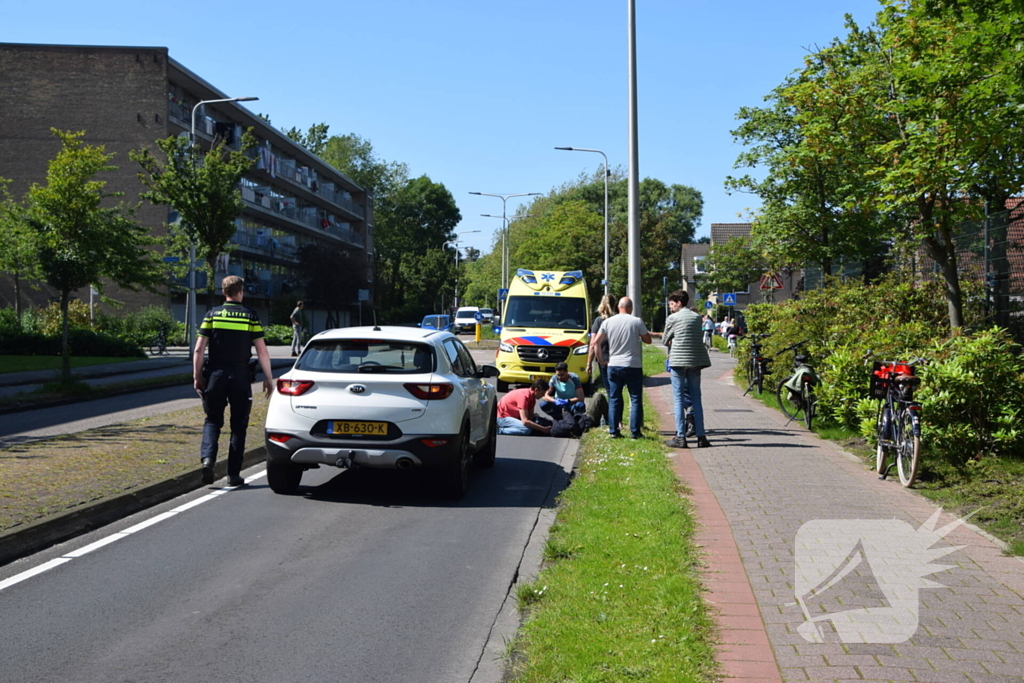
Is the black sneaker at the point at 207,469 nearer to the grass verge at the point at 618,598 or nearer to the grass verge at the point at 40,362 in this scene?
the grass verge at the point at 618,598

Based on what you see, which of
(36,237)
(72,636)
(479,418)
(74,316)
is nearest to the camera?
(72,636)

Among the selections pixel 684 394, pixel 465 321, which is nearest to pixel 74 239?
pixel 684 394

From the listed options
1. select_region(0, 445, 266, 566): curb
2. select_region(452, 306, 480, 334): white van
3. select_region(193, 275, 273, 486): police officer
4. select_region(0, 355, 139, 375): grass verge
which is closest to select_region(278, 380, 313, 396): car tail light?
select_region(193, 275, 273, 486): police officer

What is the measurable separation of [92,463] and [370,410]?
328cm

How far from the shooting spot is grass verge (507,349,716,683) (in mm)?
4410

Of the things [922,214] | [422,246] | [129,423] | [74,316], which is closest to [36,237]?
[129,423]

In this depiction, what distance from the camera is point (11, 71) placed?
49.0m

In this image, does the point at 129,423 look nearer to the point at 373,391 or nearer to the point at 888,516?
the point at 373,391

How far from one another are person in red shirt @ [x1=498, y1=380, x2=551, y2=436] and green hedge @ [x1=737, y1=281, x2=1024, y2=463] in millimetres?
3912

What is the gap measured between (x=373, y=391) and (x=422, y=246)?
99.1 meters

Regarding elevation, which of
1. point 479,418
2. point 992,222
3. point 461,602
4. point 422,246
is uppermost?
point 422,246

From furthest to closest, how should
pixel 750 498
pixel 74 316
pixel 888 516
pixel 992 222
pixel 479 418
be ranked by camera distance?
1. pixel 74 316
2. pixel 992 222
3. pixel 479 418
4. pixel 750 498
5. pixel 888 516

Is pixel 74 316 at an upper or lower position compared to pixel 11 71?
lower

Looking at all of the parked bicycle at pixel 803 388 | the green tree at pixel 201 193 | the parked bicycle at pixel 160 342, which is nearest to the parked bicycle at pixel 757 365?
the parked bicycle at pixel 803 388
